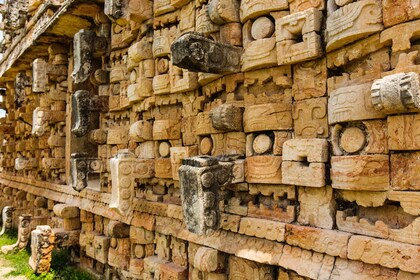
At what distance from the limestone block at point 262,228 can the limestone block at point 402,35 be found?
66.4 inches

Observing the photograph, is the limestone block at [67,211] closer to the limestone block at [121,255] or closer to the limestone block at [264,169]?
the limestone block at [121,255]

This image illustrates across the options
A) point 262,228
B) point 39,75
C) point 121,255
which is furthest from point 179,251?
point 39,75

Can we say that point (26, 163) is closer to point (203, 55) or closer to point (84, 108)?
point (84, 108)

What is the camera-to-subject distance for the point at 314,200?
322 centimetres

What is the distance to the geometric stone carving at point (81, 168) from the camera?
5965 mm

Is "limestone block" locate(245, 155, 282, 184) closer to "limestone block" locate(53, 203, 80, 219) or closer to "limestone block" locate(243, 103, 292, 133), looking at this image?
"limestone block" locate(243, 103, 292, 133)

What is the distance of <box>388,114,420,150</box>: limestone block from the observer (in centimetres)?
258

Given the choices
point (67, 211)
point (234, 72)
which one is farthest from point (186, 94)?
point (67, 211)

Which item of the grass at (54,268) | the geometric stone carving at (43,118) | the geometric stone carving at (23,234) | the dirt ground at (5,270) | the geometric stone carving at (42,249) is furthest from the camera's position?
the geometric stone carving at (23,234)

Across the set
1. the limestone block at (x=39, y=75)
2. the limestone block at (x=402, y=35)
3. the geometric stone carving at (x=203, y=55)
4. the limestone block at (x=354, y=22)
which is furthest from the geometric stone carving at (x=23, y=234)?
the limestone block at (x=402, y=35)

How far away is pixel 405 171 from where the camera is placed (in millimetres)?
2672

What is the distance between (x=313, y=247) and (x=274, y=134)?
40.5 inches

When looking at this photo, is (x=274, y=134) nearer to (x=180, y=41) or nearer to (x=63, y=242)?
(x=180, y=41)

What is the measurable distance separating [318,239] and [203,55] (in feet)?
6.20
